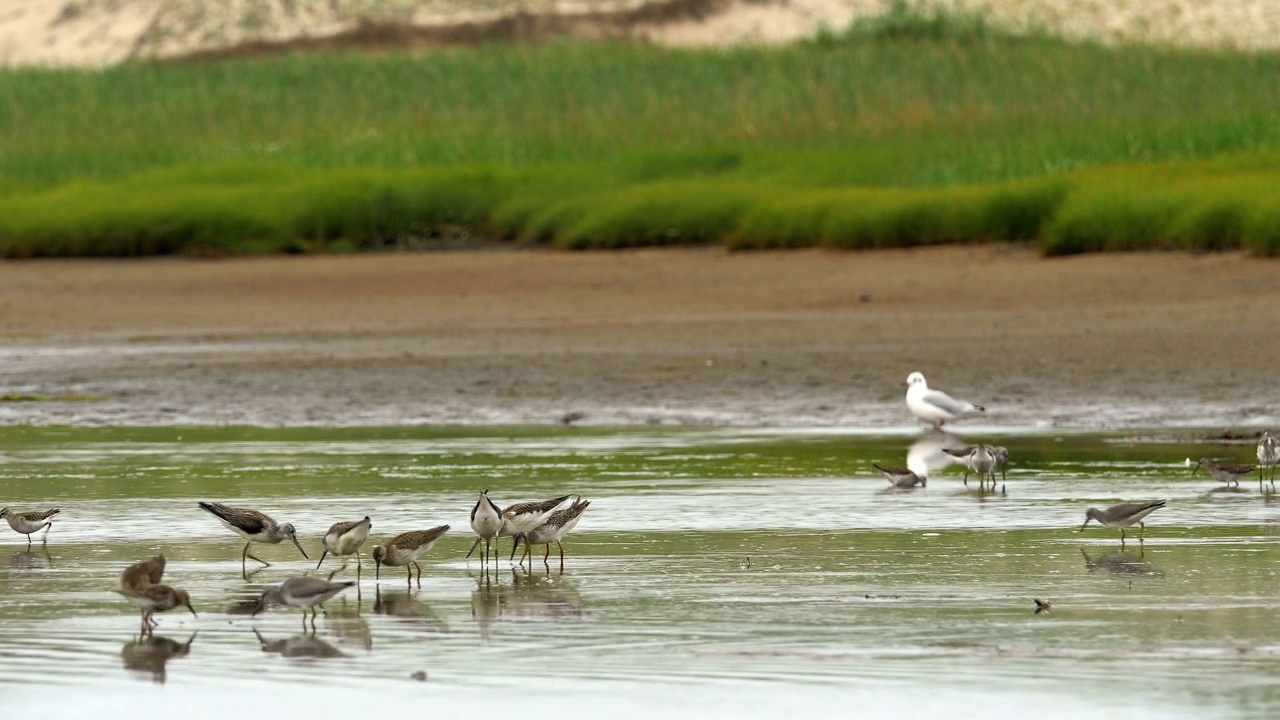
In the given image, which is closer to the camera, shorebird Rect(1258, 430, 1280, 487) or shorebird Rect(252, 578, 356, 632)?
shorebird Rect(252, 578, 356, 632)

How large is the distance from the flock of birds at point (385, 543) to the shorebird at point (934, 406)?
295 cm

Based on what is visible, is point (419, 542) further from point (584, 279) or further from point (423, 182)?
point (423, 182)

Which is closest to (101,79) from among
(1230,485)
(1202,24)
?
(1202,24)

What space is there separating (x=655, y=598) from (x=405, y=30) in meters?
58.7

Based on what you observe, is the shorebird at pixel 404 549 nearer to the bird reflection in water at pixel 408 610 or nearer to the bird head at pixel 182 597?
the bird reflection in water at pixel 408 610

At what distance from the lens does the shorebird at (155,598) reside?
20.6 ft

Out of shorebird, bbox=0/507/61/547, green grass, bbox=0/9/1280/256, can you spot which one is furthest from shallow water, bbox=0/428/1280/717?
green grass, bbox=0/9/1280/256

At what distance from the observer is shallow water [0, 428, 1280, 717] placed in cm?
546

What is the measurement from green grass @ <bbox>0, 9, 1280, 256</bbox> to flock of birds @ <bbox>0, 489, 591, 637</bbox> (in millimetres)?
15196

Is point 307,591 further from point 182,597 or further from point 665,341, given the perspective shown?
point 665,341

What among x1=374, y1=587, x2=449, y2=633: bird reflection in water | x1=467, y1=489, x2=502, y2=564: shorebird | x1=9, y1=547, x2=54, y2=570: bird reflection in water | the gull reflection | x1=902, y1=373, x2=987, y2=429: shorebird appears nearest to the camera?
x1=374, y1=587, x2=449, y2=633: bird reflection in water

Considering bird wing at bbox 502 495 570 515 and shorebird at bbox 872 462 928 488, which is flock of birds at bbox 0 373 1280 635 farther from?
shorebird at bbox 872 462 928 488

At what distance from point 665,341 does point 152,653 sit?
492 inches

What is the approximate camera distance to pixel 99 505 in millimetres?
9625
